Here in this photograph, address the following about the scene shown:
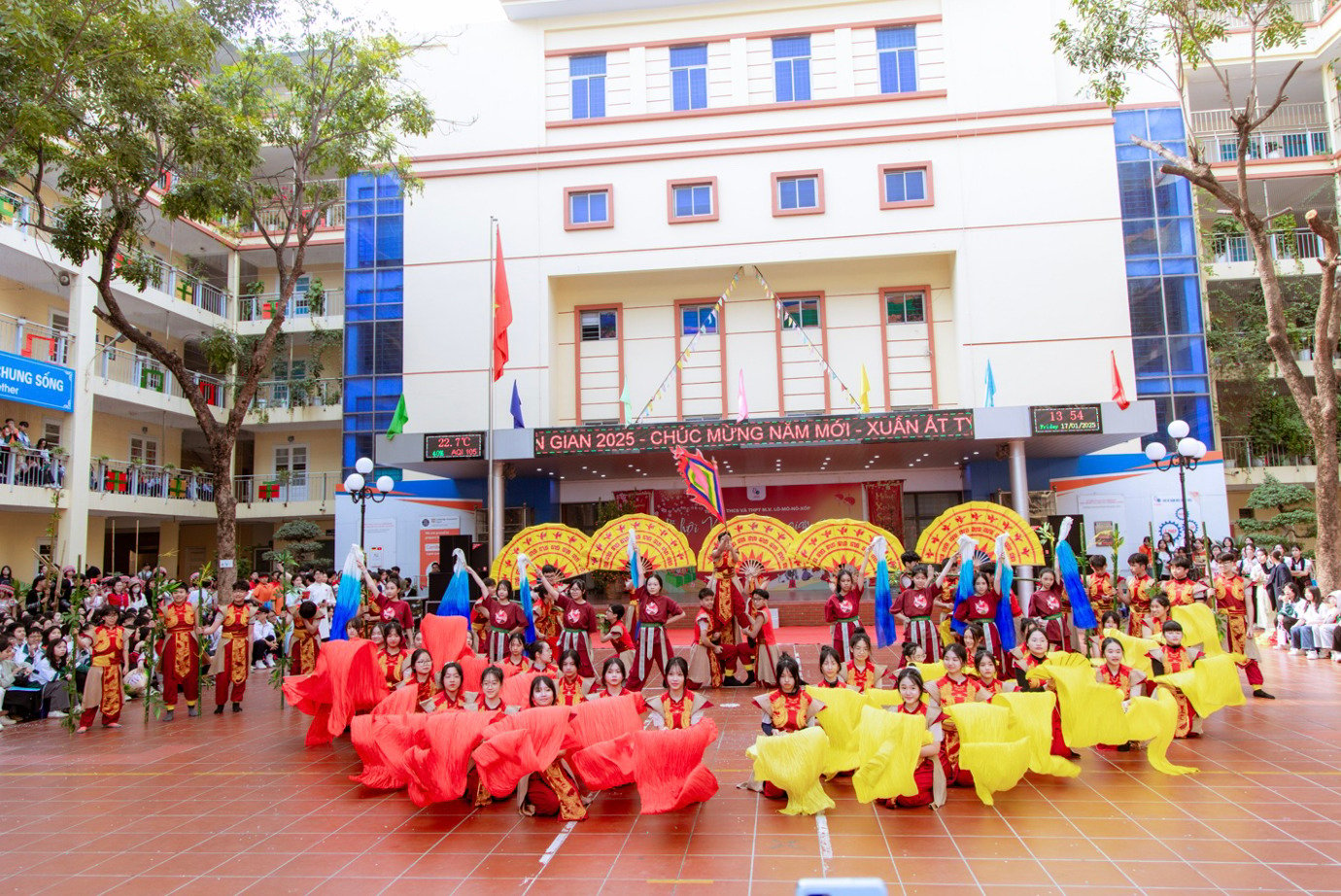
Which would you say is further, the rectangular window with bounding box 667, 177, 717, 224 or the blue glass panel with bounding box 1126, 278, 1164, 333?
the blue glass panel with bounding box 1126, 278, 1164, 333

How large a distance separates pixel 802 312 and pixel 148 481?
642 inches

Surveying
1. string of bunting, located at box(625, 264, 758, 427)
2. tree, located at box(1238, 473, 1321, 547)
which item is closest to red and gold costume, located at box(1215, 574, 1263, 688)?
tree, located at box(1238, 473, 1321, 547)

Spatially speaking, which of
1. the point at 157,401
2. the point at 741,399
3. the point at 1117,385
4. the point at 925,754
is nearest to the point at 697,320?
the point at 741,399

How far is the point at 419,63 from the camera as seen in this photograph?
22953 millimetres

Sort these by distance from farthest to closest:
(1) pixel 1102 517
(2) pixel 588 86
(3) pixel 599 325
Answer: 1. (2) pixel 588 86
2. (3) pixel 599 325
3. (1) pixel 1102 517

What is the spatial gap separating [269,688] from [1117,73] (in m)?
Answer: 15.2

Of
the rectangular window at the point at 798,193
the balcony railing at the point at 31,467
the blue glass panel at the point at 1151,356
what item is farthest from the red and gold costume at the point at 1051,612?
the balcony railing at the point at 31,467

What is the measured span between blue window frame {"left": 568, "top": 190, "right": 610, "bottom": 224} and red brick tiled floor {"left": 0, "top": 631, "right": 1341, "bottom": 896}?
16384 millimetres

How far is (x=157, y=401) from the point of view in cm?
2242

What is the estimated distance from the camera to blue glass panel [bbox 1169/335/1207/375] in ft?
71.5

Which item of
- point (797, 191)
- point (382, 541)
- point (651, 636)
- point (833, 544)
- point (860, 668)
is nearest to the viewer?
point (860, 668)

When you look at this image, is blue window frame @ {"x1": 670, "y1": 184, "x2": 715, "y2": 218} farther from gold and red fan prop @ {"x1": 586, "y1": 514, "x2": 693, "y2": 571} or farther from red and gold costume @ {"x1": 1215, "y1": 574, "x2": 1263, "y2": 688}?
red and gold costume @ {"x1": 1215, "y1": 574, "x2": 1263, "y2": 688}

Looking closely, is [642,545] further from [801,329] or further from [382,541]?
[382,541]

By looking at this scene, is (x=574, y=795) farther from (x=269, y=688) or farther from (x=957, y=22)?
(x=957, y=22)
